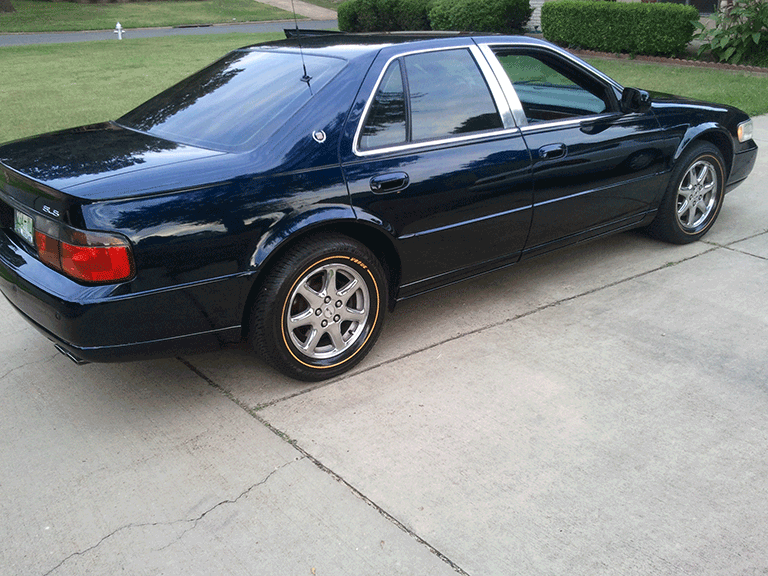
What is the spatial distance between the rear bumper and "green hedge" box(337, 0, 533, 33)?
46.2ft

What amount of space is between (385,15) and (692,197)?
17.8 m

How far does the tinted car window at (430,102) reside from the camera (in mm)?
3770

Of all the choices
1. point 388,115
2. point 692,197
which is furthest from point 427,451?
point 692,197

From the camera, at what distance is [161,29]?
29.1 m

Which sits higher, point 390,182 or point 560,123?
point 560,123

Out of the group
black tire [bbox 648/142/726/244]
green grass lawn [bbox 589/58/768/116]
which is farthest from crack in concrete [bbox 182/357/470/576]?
green grass lawn [bbox 589/58/768/116]

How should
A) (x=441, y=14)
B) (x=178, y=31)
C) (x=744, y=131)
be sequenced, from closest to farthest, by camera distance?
(x=744, y=131) → (x=441, y=14) → (x=178, y=31)

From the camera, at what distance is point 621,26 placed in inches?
593

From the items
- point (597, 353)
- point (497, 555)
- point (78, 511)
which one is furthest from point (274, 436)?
point (597, 353)

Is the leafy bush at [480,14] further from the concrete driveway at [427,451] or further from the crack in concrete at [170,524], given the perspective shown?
the crack in concrete at [170,524]

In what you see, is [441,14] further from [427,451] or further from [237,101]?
[427,451]

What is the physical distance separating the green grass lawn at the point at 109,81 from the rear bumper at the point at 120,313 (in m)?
6.57

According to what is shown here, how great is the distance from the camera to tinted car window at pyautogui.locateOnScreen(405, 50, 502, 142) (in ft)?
12.8

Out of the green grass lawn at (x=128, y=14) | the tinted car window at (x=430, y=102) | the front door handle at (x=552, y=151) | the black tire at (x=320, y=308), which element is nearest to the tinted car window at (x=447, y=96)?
the tinted car window at (x=430, y=102)
